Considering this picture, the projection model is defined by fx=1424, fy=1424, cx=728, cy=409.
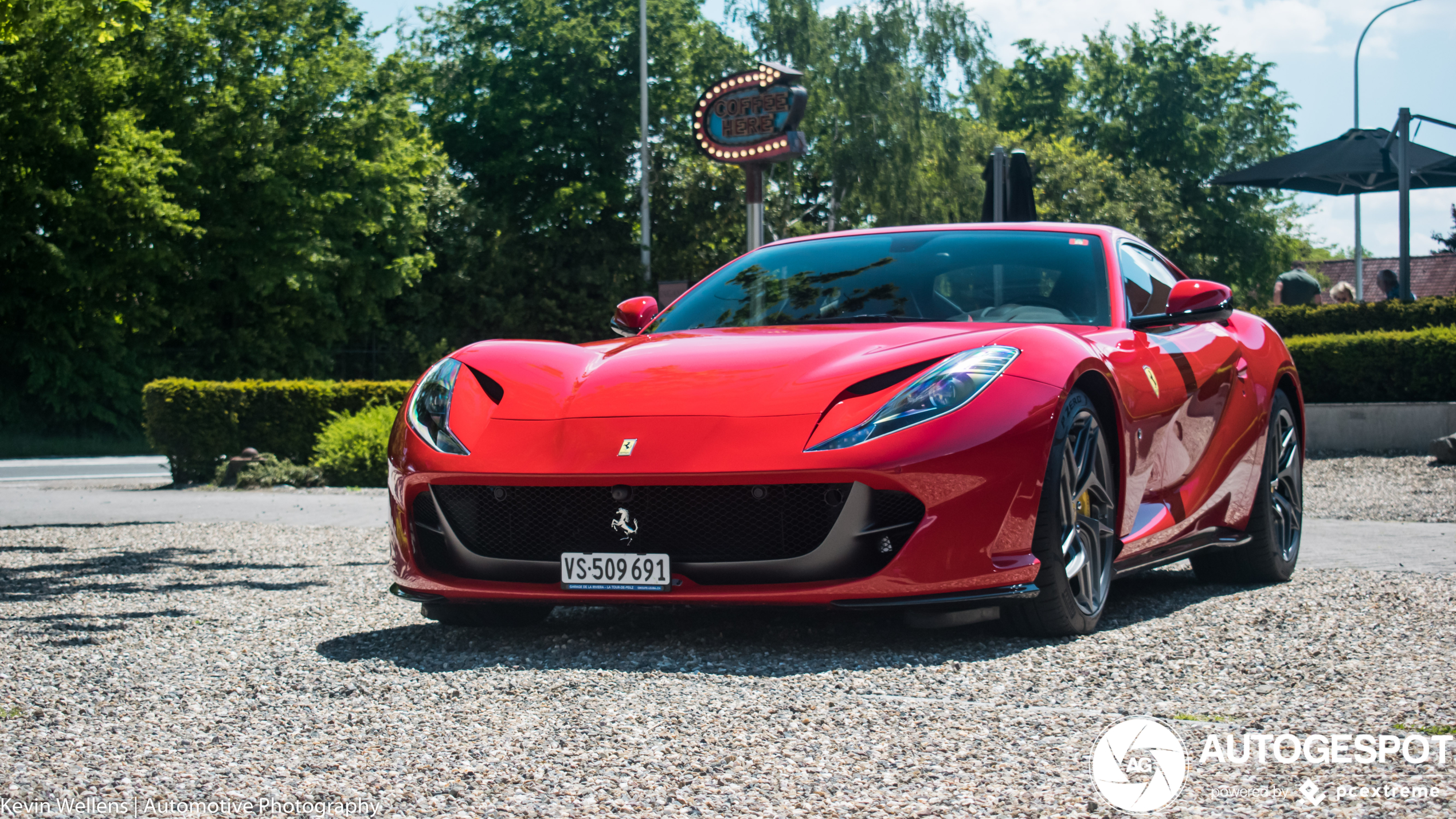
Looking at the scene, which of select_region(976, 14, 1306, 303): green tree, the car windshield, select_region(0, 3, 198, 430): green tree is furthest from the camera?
select_region(976, 14, 1306, 303): green tree

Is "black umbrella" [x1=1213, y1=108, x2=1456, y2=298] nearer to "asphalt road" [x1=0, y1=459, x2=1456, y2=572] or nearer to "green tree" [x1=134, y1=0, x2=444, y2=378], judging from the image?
"asphalt road" [x1=0, y1=459, x2=1456, y2=572]

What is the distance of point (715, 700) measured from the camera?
Answer: 3.55 metres

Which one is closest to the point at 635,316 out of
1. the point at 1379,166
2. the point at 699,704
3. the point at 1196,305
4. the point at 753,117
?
the point at 1196,305

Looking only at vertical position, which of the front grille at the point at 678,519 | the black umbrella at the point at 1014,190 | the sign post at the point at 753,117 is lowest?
the front grille at the point at 678,519

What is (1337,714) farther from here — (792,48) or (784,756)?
(792,48)

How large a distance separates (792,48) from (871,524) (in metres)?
38.2

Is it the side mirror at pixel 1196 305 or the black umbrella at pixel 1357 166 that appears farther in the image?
the black umbrella at pixel 1357 166

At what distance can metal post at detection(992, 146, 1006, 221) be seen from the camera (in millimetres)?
13062

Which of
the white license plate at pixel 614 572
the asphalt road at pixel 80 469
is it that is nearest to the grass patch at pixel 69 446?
the asphalt road at pixel 80 469

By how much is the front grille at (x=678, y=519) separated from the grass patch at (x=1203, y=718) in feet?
3.66

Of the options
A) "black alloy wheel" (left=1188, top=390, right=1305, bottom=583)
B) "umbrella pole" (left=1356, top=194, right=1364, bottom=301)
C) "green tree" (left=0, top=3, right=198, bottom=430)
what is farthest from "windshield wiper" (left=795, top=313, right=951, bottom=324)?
"umbrella pole" (left=1356, top=194, right=1364, bottom=301)

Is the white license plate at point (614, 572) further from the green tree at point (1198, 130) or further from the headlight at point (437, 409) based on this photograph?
the green tree at point (1198, 130)

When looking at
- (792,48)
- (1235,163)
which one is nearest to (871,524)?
(792,48)

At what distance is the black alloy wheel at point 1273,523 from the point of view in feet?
20.0
